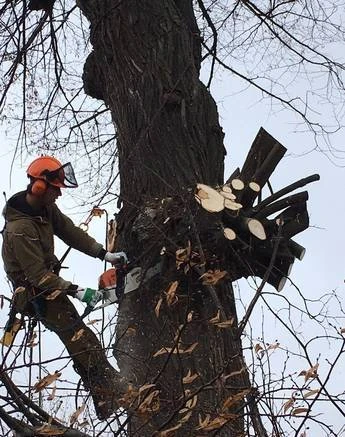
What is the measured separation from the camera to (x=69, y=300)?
15.5 ft

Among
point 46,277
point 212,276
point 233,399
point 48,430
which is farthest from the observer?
point 46,277

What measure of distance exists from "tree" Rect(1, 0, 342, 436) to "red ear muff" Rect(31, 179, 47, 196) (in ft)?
1.46

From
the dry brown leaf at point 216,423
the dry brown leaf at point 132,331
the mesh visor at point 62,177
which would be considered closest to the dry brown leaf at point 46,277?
the dry brown leaf at point 132,331

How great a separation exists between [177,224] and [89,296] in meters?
0.71

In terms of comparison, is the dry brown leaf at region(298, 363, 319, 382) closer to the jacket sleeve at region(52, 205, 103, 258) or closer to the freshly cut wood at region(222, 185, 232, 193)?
the freshly cut wood at region(222, 185, 232, 193)

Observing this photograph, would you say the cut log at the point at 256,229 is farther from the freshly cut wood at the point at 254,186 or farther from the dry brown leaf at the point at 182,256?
the dry brown leaf at the point at 182,256

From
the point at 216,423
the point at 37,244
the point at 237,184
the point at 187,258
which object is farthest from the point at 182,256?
the point at 37,244

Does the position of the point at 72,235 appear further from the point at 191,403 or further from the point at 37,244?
the point at 191,403

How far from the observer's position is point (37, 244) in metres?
4.68

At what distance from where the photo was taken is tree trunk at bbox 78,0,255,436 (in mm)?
3695

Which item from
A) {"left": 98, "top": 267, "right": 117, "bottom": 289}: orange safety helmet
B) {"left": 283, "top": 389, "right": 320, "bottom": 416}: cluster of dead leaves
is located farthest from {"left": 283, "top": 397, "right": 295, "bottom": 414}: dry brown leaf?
{"left": 98, "top": 267, "right": 117, "bottom": 289}: orange safety helmet

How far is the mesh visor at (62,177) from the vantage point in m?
4.74

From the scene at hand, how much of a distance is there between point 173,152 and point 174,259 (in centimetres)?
66

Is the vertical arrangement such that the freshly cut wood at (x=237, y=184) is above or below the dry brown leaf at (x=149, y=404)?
above
